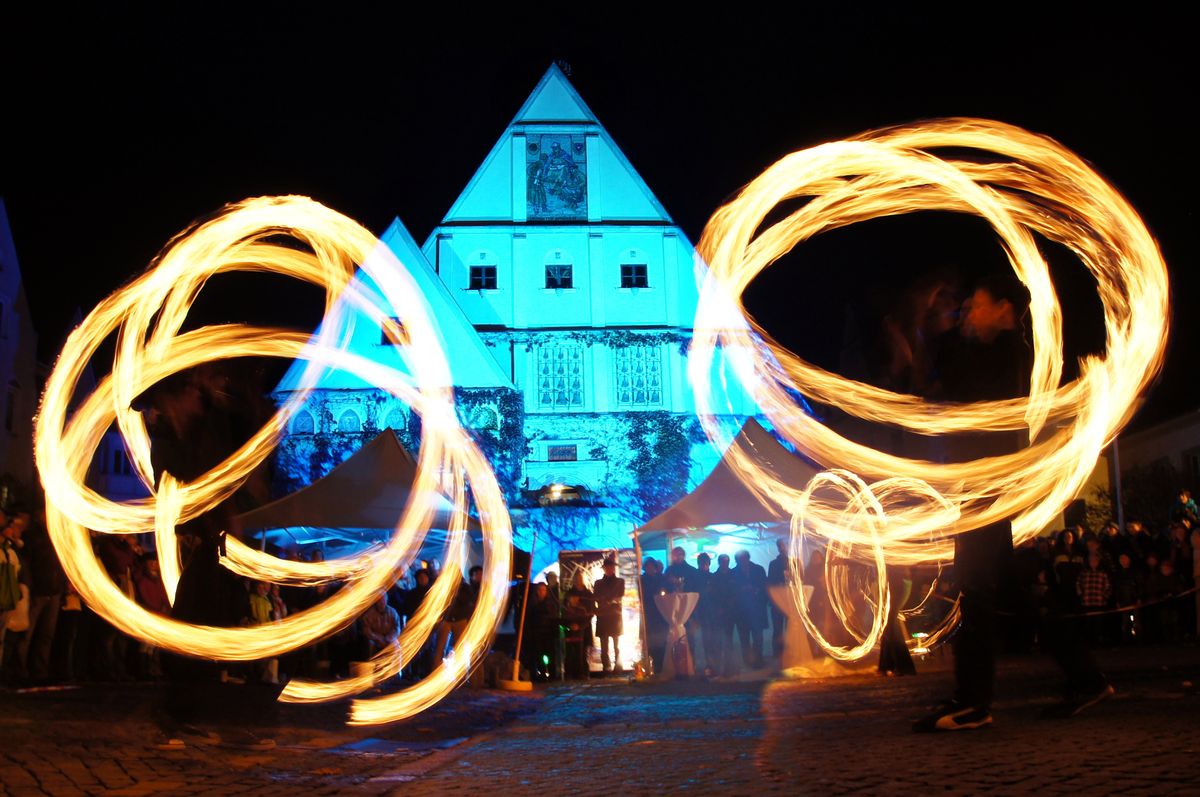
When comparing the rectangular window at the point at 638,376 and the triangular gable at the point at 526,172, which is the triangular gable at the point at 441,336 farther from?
the rectangular window at the point at 638,376

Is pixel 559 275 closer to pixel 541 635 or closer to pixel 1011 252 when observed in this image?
pixel 541 635

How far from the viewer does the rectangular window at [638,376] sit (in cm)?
4369

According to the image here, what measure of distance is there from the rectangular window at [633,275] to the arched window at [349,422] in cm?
1111

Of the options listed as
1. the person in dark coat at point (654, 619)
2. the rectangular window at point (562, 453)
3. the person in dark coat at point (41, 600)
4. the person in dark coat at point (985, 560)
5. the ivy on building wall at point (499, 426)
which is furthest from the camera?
the rectangular window at point (562, 453)

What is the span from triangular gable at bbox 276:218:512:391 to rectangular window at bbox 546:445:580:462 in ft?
9.87

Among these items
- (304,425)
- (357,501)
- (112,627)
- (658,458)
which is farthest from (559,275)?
(112,627)

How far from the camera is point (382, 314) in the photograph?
14.2 m

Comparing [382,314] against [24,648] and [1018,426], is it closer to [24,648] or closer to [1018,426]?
[24,648]

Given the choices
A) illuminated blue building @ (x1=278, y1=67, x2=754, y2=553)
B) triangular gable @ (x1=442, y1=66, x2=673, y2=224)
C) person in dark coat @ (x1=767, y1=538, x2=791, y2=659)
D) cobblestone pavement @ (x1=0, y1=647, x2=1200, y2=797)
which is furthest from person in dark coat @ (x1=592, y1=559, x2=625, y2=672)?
triangular gable @ (x1=442, y1=66, x2=673, y2=224)

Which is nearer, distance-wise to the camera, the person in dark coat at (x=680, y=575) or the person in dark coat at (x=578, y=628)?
the person in dark coat at (x=680, y=575)

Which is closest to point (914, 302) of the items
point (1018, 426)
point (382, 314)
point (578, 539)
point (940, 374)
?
point (940, 374)

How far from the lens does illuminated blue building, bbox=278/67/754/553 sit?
4269 cm

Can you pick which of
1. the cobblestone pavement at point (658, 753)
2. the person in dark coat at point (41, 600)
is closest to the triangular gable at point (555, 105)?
the person in dark coat at point (41, 600)

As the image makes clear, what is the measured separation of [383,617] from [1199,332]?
22.7 metres
